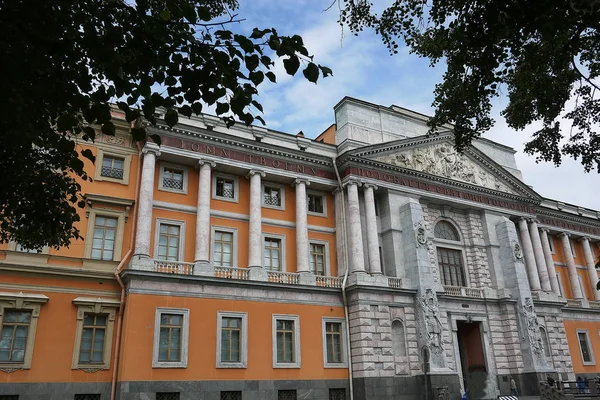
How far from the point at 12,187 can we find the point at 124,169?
1357 cm

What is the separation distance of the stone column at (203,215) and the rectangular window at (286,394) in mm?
Result: 6712

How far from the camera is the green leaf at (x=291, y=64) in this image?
23.3 feet

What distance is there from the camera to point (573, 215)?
3762cm

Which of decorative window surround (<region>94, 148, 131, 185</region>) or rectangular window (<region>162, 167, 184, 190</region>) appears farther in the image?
rectangular window (<region>162, 167, 184, 190</region>)

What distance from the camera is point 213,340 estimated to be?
69.6ft

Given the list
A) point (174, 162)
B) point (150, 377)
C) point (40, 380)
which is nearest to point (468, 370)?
point (150, 377)

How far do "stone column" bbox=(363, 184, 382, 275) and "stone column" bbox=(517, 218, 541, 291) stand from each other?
11886 mm

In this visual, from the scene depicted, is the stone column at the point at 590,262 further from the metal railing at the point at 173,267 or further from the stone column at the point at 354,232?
the metal railing at the point at 173,267

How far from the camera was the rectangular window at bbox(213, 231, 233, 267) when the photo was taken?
2361cm

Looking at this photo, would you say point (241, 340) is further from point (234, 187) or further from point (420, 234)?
point (420, 234)

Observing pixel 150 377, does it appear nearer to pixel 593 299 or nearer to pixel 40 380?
pixel 40 380

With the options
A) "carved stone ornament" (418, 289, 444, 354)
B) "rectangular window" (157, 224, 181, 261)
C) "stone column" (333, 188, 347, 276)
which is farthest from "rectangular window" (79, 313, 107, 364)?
"carved stone ornament" (418, 289, 444, 354)

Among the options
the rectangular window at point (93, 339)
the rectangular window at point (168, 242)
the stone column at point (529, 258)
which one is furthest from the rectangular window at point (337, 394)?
the stone column at point (529, 258)

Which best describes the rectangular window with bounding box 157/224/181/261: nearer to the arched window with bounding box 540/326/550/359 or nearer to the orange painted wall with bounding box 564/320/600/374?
the arched window with bounding box 540/326/550/359
